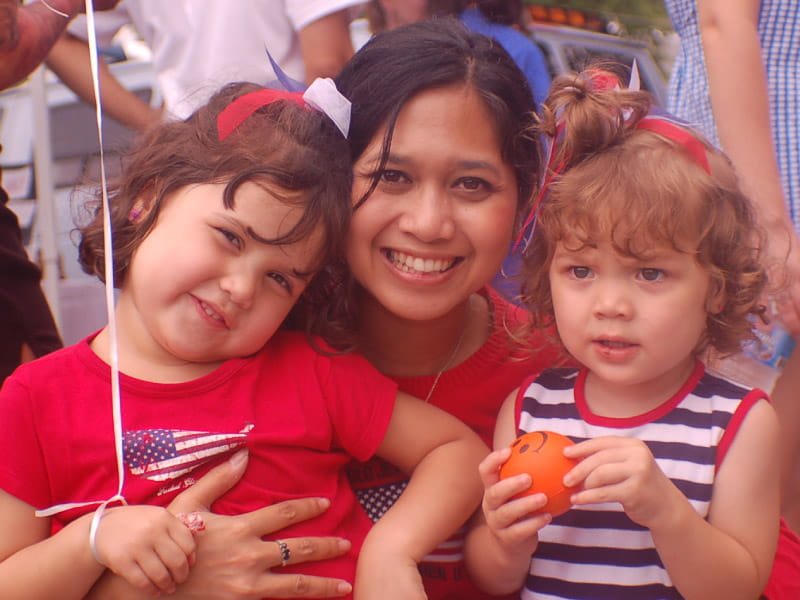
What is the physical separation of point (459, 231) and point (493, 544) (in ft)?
2.32

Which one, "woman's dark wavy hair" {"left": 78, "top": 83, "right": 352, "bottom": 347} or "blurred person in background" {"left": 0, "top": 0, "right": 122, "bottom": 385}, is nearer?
"woman's dark wavy hair" {"left": 78, "top": 83, "right": 352, "bottom": 347}

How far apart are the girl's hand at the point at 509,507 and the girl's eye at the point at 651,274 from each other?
448 mm

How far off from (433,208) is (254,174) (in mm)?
407

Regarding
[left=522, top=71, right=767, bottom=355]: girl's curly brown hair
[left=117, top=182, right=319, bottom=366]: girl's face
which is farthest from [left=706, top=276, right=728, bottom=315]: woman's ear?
[left=117, top=182, right=319, bottom=366]: girl's face

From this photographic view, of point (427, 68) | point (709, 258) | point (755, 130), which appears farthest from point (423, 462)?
point (755, 130)

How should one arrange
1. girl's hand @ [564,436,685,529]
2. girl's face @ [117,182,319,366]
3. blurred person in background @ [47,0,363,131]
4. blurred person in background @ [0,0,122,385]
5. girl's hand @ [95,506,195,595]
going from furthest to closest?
blurred person in background @ [47,0,363,131] < blurred person in background @ [0,0,122,385] < girl's face @ [117,182,319,366] < girl's hand @ [95,506,195,595] < girl's hand @ [564,436,685,529]

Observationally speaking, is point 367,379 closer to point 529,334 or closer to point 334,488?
point 334,488

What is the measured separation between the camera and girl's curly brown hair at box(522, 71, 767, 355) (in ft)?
5.97

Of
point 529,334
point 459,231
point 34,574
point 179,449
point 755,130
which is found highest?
point 755,130

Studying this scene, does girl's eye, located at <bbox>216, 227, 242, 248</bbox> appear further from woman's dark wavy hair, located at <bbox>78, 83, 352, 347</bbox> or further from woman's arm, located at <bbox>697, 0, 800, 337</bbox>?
woman's arm, located at <bbox>697, 0, 800, 337</bbox>

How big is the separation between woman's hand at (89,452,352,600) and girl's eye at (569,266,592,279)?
0.77m

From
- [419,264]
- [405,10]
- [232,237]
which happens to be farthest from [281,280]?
[405,10]

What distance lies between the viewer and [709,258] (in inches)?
72.6

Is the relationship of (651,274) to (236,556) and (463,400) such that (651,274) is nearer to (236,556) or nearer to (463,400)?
(463,400)
